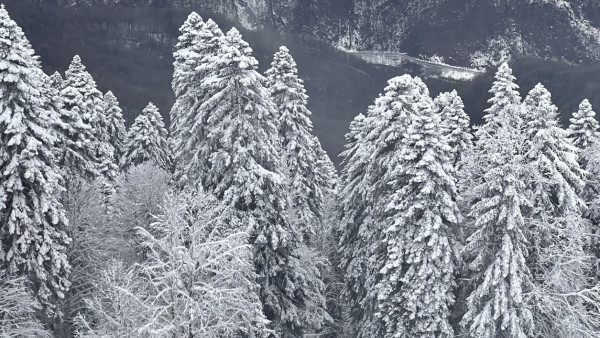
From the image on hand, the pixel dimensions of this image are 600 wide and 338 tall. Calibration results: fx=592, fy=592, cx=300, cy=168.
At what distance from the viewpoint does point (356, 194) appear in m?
29.0

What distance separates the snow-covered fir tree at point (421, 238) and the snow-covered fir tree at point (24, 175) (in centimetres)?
1303

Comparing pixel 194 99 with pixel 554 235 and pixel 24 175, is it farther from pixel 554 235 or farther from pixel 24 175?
pixel 554 235

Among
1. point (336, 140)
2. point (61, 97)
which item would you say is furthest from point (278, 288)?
point (336, 140)

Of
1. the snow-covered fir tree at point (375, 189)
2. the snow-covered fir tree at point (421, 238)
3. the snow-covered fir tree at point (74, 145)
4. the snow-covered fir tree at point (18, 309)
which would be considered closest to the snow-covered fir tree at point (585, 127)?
the snow-covered fir tree at point (375, 189)

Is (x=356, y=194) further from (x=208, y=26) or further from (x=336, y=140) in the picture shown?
(x=336, y=140)

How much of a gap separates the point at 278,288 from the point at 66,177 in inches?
486

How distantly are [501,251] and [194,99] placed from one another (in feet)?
48.6

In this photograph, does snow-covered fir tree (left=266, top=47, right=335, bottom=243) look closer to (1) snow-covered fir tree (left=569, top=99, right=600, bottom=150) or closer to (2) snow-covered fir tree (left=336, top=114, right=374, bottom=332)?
(2) snow-covered fir tree (left=336, top=114, right=374, bottom=332)

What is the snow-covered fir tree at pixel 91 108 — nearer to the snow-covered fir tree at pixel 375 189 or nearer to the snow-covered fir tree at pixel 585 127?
the snow-covered fir tree at pixel 375 189

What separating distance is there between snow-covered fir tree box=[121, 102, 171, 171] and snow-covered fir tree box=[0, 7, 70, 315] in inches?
860

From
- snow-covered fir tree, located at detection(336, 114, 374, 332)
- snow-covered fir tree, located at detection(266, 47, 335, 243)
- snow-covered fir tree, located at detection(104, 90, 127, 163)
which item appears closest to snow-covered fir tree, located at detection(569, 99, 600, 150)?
snow-covered fir tree, located at detection(336, 114, 374, 332)

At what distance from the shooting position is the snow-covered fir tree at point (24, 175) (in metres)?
20.4

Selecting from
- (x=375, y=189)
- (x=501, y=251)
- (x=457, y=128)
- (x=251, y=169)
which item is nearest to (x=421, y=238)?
(x=501, y=251)

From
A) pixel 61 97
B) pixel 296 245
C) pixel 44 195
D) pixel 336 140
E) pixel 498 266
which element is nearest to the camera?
pixel 44 195
